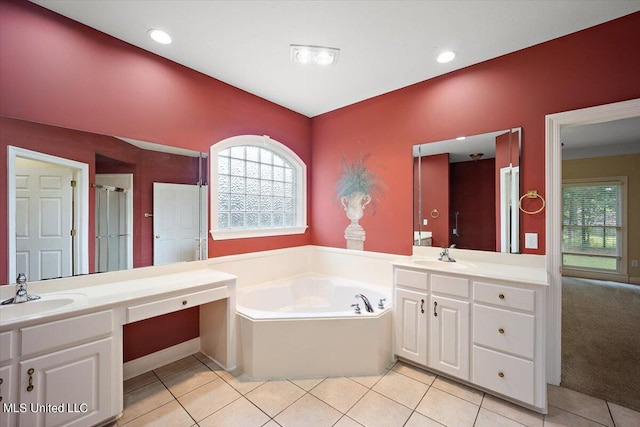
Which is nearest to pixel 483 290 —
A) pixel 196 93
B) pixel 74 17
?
→ pixel 196 93

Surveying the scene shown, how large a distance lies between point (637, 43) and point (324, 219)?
301 centimetres

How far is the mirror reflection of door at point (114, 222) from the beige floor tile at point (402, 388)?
2222 mm

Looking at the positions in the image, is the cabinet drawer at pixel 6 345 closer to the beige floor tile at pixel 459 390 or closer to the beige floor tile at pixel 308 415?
the beige floor tile at pixel 308 415

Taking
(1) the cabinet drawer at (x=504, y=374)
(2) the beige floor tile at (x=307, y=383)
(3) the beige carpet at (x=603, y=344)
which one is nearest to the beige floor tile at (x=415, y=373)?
(1) the cabinet drawer at (x=504, y=374)

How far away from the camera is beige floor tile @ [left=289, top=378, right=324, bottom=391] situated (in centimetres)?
203

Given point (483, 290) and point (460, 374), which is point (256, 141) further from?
point (460, 374)

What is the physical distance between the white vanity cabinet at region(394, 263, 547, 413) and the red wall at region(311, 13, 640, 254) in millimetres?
614

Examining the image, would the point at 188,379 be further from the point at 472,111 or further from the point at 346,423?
the point at 472,111

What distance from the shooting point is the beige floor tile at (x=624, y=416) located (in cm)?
167

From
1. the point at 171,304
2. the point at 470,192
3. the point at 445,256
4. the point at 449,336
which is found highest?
the point at 470,192

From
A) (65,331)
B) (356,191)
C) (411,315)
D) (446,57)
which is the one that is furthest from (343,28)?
(65,331)

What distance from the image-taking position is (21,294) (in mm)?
1591

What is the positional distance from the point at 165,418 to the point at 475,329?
221 cm

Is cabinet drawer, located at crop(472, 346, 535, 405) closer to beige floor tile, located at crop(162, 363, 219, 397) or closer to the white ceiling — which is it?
beige floor tile, located at crop(162, 363, 219, 397)
